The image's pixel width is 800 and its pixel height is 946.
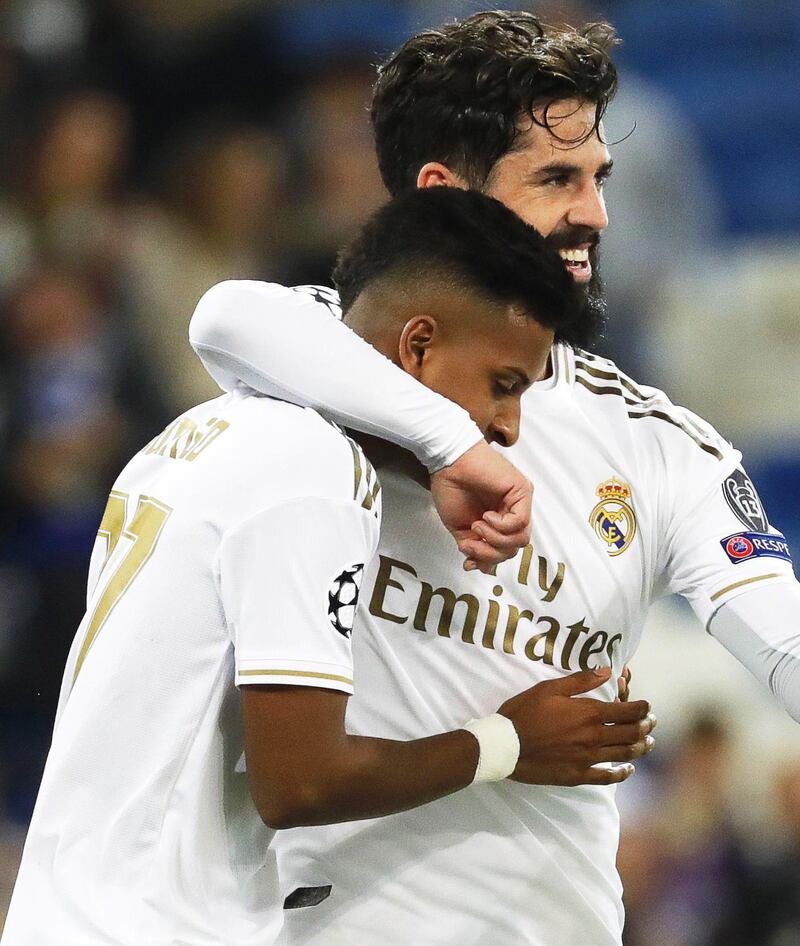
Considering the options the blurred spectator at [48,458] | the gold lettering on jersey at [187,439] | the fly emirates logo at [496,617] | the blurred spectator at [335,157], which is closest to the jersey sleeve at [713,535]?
the fly emirates logo at [496,617]

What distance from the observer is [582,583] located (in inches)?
78.4

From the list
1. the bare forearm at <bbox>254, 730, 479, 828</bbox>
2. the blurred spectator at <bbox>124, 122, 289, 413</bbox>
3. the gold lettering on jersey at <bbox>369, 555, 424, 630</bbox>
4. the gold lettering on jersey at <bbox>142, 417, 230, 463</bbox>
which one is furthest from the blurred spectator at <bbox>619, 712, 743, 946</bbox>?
the gold lettering on jersey at <bbox>142, 417, 230, 463</bbox>

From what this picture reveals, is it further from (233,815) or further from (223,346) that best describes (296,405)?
(233,815)

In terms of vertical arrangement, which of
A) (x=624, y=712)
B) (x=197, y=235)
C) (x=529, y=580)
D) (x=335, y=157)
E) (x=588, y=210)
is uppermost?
(x=335, y=157)

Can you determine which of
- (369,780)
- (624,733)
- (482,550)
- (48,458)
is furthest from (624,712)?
(48,458)

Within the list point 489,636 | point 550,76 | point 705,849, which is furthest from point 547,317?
point 705,849

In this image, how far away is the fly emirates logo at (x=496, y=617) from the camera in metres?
1.90

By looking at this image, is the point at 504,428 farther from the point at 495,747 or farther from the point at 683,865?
the point at 683,865

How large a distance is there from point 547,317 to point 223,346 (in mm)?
403

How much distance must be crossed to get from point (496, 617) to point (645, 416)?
397mm

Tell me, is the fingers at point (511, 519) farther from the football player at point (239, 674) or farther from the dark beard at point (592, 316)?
the dark beard at point (592, 316)

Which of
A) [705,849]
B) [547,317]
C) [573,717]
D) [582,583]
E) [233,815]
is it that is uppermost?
[547,317]

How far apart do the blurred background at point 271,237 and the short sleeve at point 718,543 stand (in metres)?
2.29

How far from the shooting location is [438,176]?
2.26 metres
